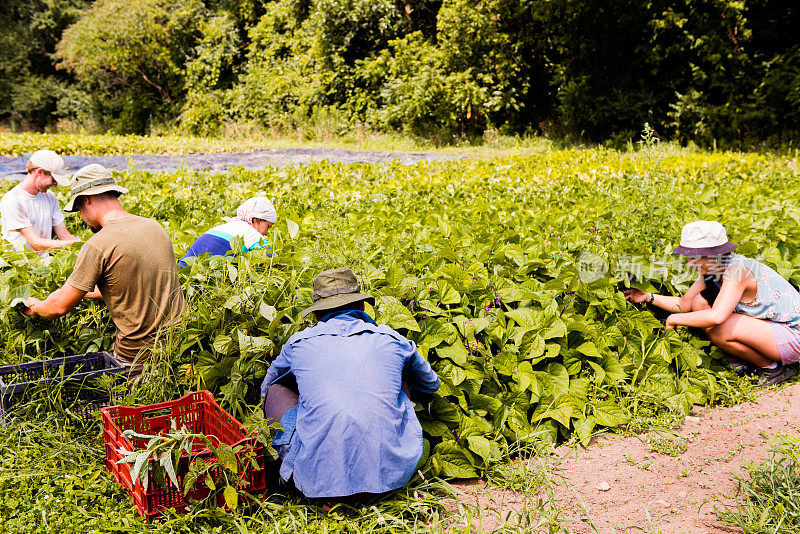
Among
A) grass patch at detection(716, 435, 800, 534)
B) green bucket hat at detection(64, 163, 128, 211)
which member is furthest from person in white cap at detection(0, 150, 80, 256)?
grass patch at detection(716, 435, 800, 534)

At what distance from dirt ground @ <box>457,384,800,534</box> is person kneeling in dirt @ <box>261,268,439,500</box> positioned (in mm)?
453

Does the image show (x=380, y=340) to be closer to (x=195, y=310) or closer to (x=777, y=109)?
(x=195, y=310)

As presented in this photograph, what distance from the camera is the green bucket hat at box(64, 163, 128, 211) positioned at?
3.30 m

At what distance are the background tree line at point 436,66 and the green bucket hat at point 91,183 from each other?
46.3ft

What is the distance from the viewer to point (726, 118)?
15.3 m

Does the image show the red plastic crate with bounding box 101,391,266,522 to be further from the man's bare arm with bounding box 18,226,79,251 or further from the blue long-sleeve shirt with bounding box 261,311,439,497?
the man's bare arm with bounding box 18,226,79,251

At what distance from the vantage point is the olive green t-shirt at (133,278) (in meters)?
3.16

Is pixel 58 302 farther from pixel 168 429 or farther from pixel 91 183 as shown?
pixel 168 429

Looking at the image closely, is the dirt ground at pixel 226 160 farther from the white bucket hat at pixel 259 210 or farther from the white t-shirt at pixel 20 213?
the white bucket hat at pixel 259 210

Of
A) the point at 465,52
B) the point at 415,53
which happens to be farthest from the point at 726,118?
the point at 415,53

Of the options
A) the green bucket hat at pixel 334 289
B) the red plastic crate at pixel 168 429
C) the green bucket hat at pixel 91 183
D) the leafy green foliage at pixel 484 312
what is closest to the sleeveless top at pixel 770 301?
the leafy green foliage at pixel 484 312

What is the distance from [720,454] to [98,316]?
323cm

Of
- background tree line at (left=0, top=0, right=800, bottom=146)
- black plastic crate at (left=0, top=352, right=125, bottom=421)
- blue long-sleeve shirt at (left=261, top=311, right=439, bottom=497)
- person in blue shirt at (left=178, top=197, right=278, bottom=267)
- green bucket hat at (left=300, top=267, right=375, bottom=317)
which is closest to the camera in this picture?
blue long-sleeve shirt at (left=261, top=311, right=439, bottom=497)

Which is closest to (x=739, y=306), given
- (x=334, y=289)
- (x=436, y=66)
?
(x=334, y=289)
